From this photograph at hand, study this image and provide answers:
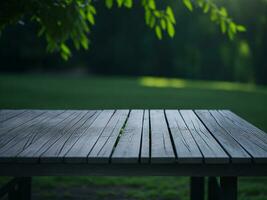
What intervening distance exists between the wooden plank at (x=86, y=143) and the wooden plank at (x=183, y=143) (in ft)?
1.60

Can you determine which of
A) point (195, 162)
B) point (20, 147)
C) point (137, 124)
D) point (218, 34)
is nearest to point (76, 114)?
point (137, 124)

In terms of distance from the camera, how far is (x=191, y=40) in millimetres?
44281

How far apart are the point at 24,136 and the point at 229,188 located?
133 centimetres

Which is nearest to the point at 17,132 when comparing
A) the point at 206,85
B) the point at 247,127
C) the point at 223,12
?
the point at 247,127

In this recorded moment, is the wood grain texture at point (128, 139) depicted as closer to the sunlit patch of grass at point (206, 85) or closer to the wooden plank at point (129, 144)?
the wooden plank at point (129, 144)

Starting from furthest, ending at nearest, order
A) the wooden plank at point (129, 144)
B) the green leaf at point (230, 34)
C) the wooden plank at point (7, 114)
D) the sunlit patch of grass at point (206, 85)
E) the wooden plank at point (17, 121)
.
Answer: the sunlit patch of grass at point (206, 85) → the wooden plank at point (7, 114) → the green leaf at point (230, 34) → the wooden plank at point (17, 121) → the wooden plank at point (129, 144)

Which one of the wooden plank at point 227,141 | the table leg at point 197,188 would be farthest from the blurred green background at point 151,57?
the wooden plank at point 227,141

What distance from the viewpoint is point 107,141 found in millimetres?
2826

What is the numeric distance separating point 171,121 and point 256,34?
3511cm

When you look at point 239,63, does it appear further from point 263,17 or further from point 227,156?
point 227,156

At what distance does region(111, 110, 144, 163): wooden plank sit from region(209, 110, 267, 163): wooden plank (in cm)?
61

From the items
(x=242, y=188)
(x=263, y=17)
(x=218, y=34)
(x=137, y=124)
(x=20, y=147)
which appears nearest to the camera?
(x=20, y=147)

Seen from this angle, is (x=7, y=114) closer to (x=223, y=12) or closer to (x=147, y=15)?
(x=147, y=15)

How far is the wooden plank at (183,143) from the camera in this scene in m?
2.35
